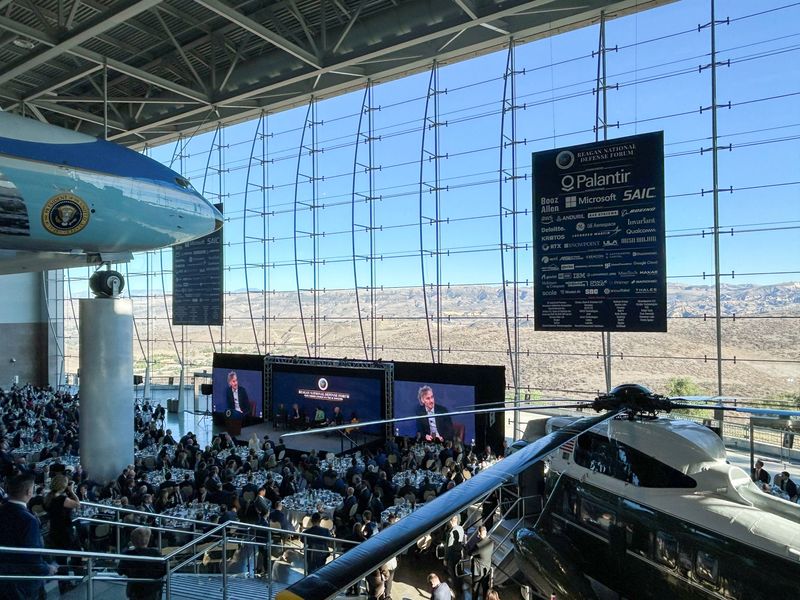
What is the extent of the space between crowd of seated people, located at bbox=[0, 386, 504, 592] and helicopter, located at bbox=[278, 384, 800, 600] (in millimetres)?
1406

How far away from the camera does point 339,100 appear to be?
1552cm

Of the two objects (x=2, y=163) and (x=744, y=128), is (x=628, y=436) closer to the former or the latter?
(x=744, y=128)

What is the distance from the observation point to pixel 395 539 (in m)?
1.73

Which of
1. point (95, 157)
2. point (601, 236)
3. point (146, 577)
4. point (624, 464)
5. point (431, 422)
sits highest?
point (95, 157)

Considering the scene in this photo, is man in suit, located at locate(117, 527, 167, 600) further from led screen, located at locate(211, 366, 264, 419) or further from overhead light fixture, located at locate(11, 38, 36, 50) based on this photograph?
overhead light fixture, located at locate(11, 38, 36, 50)

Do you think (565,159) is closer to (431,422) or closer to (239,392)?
(431,422)

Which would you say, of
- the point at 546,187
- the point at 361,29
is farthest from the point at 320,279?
the point at 546,187

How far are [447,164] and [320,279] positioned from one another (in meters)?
4.95

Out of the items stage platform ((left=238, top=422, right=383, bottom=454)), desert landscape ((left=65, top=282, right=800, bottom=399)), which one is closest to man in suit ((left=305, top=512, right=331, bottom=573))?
stage platform ((left=238, top=422, right=383, bottom=454))

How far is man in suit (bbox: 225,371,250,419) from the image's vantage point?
50.1 ft

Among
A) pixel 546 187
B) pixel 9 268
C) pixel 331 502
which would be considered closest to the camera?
pixel 331 502

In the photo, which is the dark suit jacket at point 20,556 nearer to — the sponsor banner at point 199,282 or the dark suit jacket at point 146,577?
the dark suit jacket at point 146,577

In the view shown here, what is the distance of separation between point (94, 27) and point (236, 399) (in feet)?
31.9

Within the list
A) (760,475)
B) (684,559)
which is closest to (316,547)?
(684,559)
